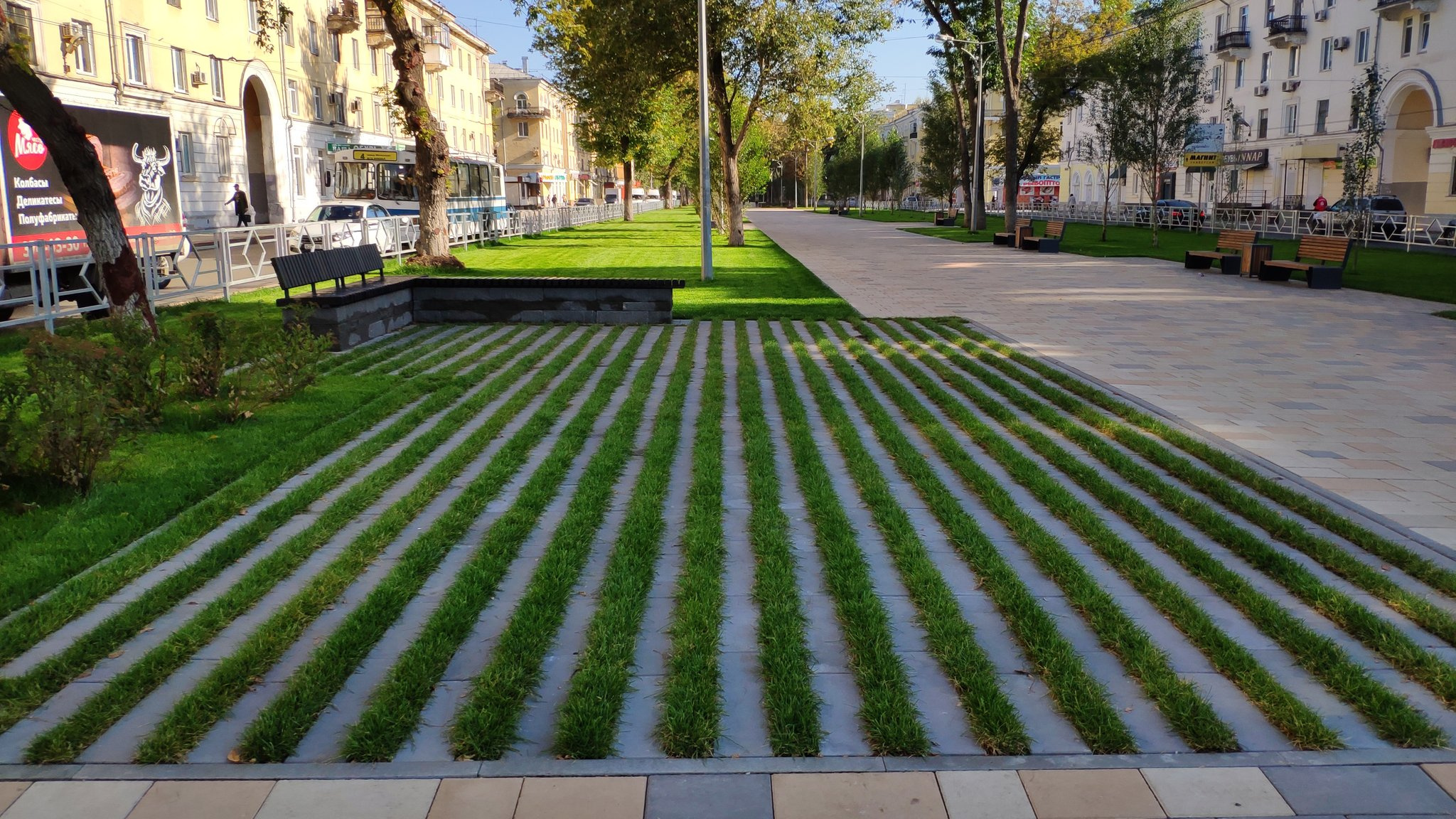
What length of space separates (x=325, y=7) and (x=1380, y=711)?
1968 inches

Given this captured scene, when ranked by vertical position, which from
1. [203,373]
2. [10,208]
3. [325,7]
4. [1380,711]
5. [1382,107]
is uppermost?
[325,7]

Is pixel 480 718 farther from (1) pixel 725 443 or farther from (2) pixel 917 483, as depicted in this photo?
(1) pixel 725 443

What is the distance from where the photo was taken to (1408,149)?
139 ft

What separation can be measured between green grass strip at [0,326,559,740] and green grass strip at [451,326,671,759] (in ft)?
4.49

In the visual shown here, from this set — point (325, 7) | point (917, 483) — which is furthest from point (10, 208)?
point (325, 7)

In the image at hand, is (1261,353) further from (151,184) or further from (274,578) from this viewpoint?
(151,184)

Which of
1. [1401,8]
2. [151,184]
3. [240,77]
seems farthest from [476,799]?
[1401,8]

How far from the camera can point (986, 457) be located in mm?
6672

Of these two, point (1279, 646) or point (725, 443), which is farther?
point (725, 443)

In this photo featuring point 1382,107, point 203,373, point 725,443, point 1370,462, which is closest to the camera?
point 1370,462

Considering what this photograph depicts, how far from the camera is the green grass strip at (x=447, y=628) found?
3.24 m

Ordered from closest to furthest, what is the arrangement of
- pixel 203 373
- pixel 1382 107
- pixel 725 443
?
pixel 725 443, pixel 203 373, pixel 1382 107

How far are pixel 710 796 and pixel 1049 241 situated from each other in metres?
29.7

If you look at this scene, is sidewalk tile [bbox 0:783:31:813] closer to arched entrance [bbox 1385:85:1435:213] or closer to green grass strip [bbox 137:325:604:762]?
green grass strip [bbox 137:325:604:762]
